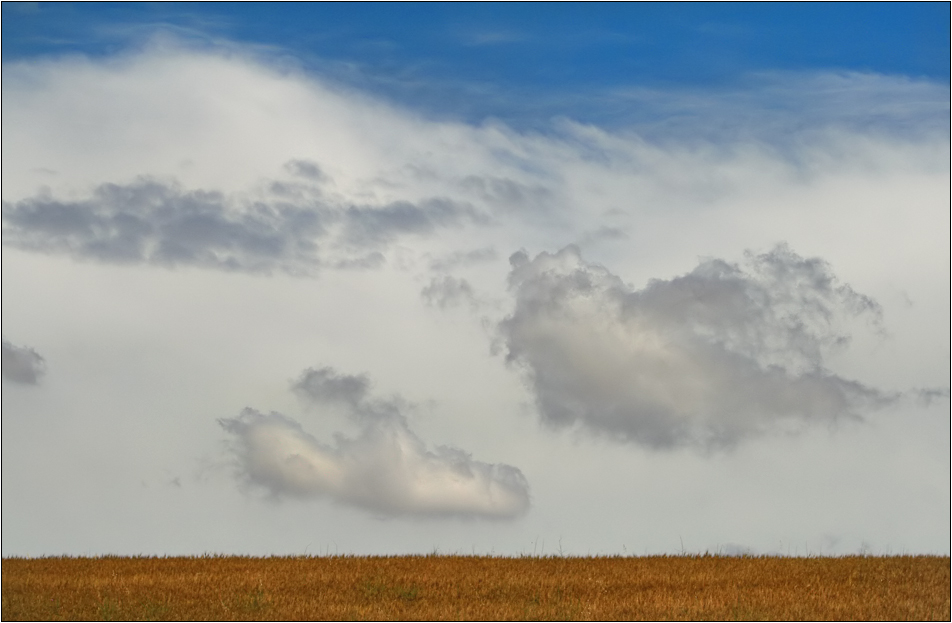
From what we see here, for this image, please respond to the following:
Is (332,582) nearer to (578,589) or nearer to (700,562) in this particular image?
(578,589)

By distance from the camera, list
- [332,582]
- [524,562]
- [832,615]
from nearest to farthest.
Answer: [832,615], [332,582], [524,562]

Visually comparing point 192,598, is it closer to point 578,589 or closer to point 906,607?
point 578,589

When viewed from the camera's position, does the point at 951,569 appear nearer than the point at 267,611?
No

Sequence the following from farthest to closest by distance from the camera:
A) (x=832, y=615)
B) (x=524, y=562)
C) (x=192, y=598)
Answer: (x=524, y=562), (x=192, y=598), (x=832, y=615)

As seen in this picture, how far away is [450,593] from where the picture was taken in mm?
21562

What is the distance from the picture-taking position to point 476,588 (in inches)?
864

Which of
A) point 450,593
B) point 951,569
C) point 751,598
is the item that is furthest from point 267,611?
point 951,569

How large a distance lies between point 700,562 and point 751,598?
A: 3418mm

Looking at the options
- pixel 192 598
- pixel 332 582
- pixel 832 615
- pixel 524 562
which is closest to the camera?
pixel 832 615

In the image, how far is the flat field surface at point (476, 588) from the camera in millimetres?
20062

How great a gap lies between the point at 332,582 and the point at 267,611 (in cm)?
263

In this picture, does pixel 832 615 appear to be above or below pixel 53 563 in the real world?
below

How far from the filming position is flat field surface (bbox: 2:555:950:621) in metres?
20.1

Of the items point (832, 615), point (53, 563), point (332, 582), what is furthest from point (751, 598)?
point (53, 563)
